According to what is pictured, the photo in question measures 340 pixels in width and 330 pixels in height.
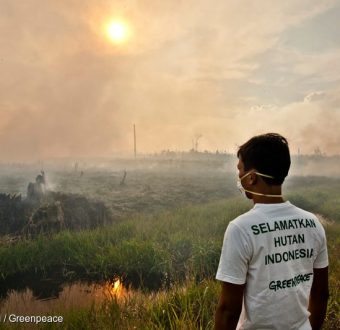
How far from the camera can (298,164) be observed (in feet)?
189

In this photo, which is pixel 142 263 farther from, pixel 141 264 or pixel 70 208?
pixel 70 208

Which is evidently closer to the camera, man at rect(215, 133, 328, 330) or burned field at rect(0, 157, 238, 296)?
man at rect(215, 133, 328, 330)

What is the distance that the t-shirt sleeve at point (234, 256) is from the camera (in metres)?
1.89

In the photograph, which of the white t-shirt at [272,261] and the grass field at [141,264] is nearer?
the white t-shirt at [272,261]

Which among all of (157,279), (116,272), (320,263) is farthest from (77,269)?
(320,263)

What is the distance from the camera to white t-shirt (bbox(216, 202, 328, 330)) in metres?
1.91

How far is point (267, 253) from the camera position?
1972 mm

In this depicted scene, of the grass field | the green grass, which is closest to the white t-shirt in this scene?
the grass field

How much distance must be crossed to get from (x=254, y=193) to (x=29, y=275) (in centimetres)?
859

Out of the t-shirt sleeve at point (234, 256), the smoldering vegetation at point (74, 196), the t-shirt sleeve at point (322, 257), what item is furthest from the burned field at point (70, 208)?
the t-shirt sleeve at point (234, 256)

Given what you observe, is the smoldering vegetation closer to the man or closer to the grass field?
the grass field

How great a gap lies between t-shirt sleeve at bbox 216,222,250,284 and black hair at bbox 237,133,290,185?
1.34 feet

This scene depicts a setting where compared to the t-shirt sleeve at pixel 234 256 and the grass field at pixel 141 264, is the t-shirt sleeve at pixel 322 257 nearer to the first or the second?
the t-shirt sleeve at pixel 234 256

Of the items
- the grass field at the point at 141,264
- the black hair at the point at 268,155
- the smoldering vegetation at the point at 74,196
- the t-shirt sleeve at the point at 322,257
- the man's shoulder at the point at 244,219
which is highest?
the black hair at the point at 268,155
